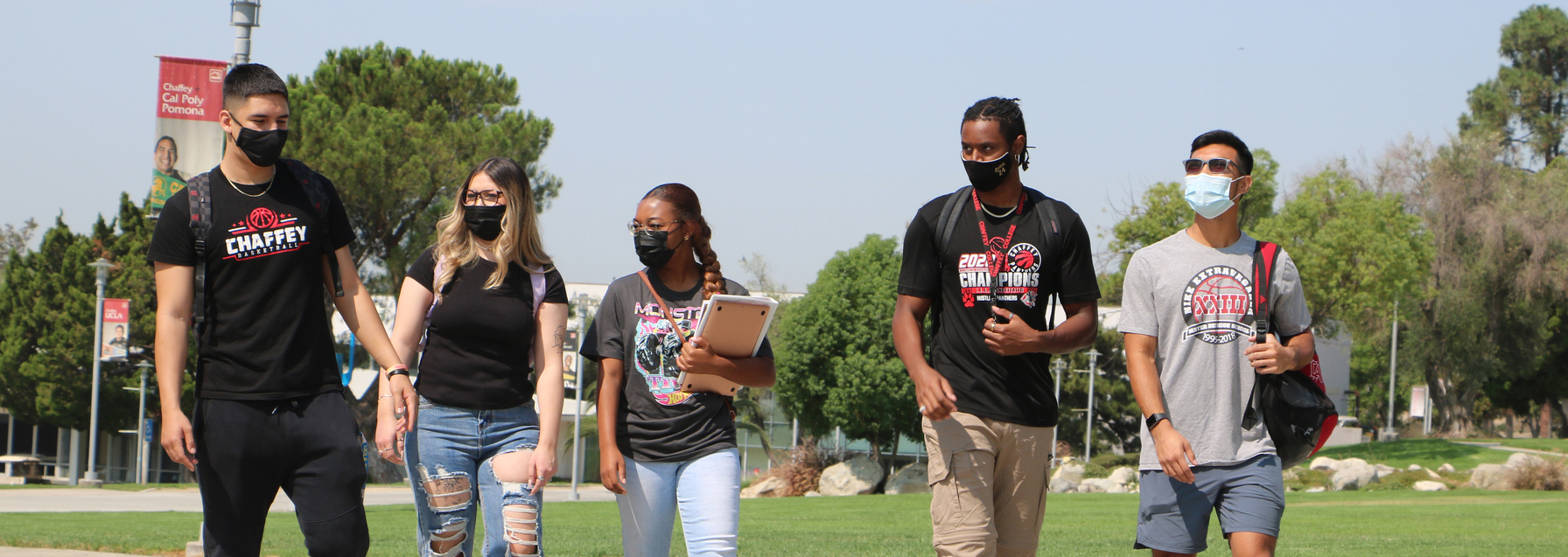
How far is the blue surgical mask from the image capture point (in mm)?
4852

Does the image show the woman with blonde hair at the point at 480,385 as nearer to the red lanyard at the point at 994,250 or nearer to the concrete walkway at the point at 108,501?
the red lanyard at the point at 994,250

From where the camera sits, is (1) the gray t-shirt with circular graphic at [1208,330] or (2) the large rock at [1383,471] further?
(2) the large rock at [1383,471]

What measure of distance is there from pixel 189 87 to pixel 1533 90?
214ft

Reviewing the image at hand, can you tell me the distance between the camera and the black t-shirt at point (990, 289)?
4.50 meters

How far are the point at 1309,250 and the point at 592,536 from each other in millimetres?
30424

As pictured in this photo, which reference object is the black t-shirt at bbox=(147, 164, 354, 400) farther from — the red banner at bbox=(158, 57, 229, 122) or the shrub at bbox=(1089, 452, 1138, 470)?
the shrub at bbox=(1089, 452, 1138, 470)

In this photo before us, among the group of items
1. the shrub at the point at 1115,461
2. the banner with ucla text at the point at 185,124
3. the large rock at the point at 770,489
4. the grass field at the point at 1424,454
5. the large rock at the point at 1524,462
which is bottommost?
the large rock at the point at 770,489

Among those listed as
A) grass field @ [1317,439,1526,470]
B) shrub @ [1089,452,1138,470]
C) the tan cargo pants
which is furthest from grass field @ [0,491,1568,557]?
shrub @ [1089,452,1138,470]

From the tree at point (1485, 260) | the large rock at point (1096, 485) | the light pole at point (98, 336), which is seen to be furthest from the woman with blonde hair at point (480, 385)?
the tree at point (1485, 260)

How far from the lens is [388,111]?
35156 millimetres

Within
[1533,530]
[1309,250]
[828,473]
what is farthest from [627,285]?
[1309,250]

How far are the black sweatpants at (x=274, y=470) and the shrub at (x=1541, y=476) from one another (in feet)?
93.8

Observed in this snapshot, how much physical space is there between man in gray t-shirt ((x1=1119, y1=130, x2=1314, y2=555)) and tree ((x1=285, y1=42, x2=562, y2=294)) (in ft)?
98.9

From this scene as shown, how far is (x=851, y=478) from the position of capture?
113ft
